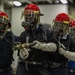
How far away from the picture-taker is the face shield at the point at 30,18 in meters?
2.85

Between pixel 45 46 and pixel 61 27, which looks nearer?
pixel 45 46

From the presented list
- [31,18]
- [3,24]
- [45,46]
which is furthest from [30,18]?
[3,24]

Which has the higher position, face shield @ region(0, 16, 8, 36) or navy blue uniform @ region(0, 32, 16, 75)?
face shield @ region(0, 16, 8, 36)

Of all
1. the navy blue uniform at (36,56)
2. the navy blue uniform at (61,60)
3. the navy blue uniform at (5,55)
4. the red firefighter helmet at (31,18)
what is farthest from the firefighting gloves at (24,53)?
the navy blue uniform at (61,60)

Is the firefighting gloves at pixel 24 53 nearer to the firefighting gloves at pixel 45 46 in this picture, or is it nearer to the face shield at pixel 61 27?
the firefighting gloves at pixel 45 46

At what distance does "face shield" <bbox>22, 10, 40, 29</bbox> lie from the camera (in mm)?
2849

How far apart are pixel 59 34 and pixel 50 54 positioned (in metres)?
0.28

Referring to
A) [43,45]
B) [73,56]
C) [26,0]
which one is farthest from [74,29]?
[26,0]

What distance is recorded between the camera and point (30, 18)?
2.89 m

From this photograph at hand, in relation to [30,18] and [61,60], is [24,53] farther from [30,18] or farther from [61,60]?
[61,60]

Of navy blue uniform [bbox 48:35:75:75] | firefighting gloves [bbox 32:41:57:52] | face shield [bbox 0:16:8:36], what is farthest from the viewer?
navy blue uniform [bbox 48:35:75:75]

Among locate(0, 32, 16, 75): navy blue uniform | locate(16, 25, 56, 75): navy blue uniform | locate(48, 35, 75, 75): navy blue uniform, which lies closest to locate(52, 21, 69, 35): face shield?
locate(48, 35, 75, 75): navy blue uniform

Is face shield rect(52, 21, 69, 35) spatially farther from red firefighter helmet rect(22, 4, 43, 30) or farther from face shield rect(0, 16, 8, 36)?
face shield rect(0, 16, 8, 36)

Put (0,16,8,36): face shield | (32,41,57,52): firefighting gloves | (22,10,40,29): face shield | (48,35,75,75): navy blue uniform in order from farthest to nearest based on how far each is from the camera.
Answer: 1. (48,35,75,75): navy blue uniform
2. (0,16,8,36): face shield
3. (22,10,40,29): face shield
4. (32,41,57,52): firefighting gloves
